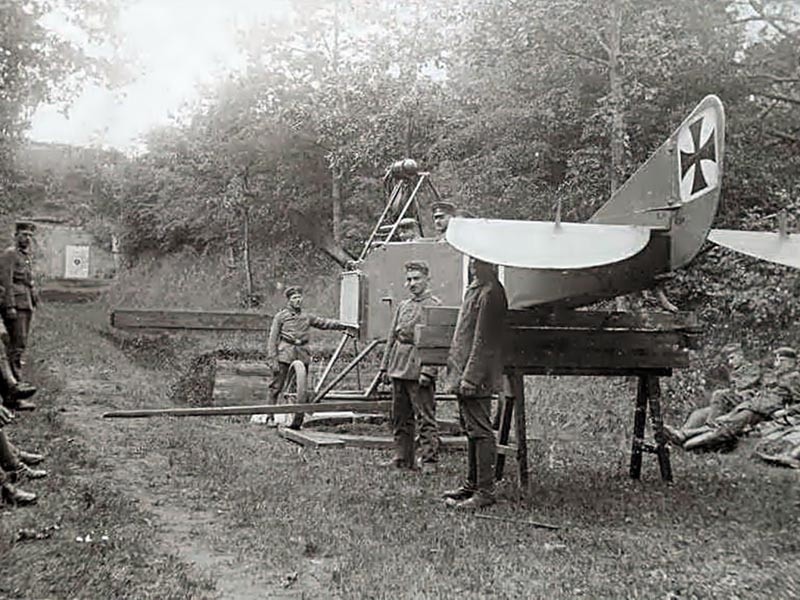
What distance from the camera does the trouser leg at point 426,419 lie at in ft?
26.2

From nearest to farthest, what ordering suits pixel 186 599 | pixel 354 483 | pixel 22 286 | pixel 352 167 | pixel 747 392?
pixel 186 599 → pixel 354 483 → pixel 747 392 → pixel 22 286 → pixel 352 167

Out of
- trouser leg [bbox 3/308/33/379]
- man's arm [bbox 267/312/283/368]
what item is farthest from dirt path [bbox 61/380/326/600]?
man's arm [bbox 267/312/283/368]

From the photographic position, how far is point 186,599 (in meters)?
4.26

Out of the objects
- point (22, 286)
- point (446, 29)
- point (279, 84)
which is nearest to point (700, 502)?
point (22, 286)

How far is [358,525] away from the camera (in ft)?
19.1

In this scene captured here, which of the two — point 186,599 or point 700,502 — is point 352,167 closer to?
point 700,502

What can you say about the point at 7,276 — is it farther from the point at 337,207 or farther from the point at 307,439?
the point at 337,207

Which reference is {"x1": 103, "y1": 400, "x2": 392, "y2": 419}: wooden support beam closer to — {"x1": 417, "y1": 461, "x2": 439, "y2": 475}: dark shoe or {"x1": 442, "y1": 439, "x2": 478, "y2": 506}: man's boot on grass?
{"x1": 417, "y1": 461, "x2": 439, "y2": 475}: dark shoe

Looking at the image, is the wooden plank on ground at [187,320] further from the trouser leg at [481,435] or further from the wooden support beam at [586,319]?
the trouser leg at [481,435]

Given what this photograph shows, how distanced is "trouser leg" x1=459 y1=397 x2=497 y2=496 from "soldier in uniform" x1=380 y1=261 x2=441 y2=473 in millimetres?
1402

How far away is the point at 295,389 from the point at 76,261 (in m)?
26.6

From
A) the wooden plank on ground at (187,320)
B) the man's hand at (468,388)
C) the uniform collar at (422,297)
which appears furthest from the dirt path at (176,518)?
the wooden plank on ground at (187,320)

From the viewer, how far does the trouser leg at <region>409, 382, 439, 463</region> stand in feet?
26.2

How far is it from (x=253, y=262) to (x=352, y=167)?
21.3 ft
